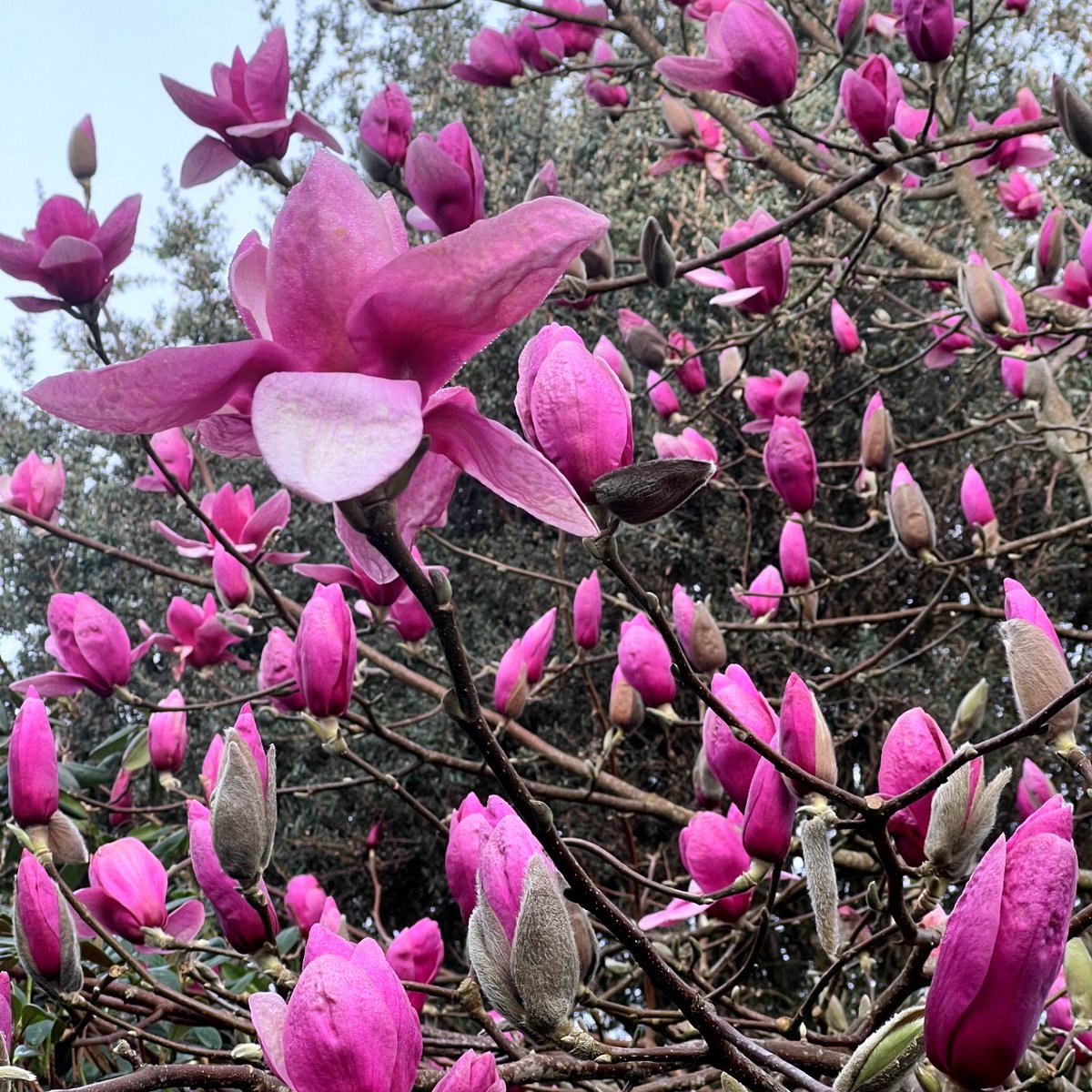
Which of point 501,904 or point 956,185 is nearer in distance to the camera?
point 501,904

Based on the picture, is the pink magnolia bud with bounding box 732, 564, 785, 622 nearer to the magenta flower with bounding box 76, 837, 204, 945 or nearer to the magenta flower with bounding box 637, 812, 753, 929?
the magenta flower with bounding box 637, 812, 753, 929

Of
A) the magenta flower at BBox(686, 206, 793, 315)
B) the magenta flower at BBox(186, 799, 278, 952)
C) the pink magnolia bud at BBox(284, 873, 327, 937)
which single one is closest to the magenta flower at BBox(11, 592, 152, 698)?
the pink magnolia bud at BBox(284, 873, 327, 937)

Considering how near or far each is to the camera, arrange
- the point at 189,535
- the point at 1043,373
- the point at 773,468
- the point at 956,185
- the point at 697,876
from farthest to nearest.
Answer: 1. the point at 189,535
2. the point at 956,185
3. the point at 1043,373
4. the point at 773,468
5. the point at 697,876

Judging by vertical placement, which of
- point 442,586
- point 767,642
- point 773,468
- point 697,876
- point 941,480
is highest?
point 442,586

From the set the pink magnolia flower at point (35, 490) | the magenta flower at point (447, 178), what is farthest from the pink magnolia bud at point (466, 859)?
the pink magnolia flower at point (35, 490)

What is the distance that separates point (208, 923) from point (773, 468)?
39.6 inches

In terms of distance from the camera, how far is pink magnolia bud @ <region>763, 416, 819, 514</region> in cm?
126

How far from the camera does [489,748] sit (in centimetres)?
39

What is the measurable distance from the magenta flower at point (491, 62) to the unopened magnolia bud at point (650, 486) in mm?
1353

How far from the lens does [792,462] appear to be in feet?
4.15

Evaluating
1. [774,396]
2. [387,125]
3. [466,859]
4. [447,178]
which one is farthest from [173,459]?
[466,859]

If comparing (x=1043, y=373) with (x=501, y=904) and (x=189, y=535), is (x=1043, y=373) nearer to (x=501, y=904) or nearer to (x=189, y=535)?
(x=501, y=904)

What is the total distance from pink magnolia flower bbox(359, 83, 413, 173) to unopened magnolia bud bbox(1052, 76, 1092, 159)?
2.36 feet

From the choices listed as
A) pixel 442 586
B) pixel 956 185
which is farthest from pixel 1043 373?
pixel 442 586
